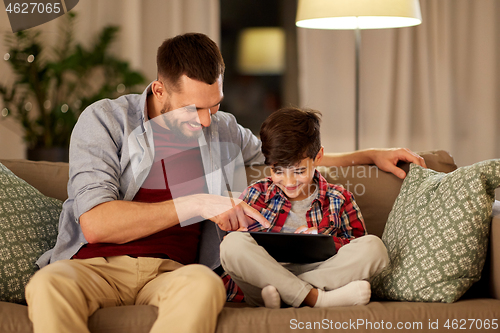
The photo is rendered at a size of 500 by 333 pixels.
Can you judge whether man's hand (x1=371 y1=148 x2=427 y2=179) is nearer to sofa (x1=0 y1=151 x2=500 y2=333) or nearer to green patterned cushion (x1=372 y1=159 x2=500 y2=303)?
green patterned cushion (x1=372 y1=159 x2=500 y2=303)

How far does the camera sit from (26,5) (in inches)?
138

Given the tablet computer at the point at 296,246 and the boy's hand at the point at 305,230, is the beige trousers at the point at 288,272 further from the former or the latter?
the boy's hand at the point at 305,230

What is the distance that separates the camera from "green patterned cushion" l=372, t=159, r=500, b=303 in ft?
4.23

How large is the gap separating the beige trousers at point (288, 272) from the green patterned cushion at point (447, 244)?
0.29ft

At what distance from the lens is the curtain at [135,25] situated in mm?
3500

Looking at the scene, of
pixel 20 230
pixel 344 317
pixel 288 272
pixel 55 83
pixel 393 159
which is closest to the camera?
pixel 344 317

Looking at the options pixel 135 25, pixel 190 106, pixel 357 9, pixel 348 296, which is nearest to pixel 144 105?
pixel 190 106

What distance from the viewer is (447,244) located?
130cm

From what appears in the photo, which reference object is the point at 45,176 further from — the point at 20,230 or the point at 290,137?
the point at 290,137

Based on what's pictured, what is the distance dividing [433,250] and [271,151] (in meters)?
0.58

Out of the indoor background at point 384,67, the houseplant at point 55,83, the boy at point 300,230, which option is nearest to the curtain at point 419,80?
the indoor background at point 384,67

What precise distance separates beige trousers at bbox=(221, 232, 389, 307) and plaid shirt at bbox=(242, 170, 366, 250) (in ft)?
0.63

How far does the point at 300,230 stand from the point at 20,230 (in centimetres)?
87

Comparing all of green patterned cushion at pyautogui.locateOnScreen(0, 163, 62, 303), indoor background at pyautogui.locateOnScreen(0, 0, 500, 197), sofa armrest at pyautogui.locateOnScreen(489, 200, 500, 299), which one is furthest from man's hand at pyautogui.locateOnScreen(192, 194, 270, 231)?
indoor background at pyautogui.locateOnScreen(0, 0, 500, 197)
